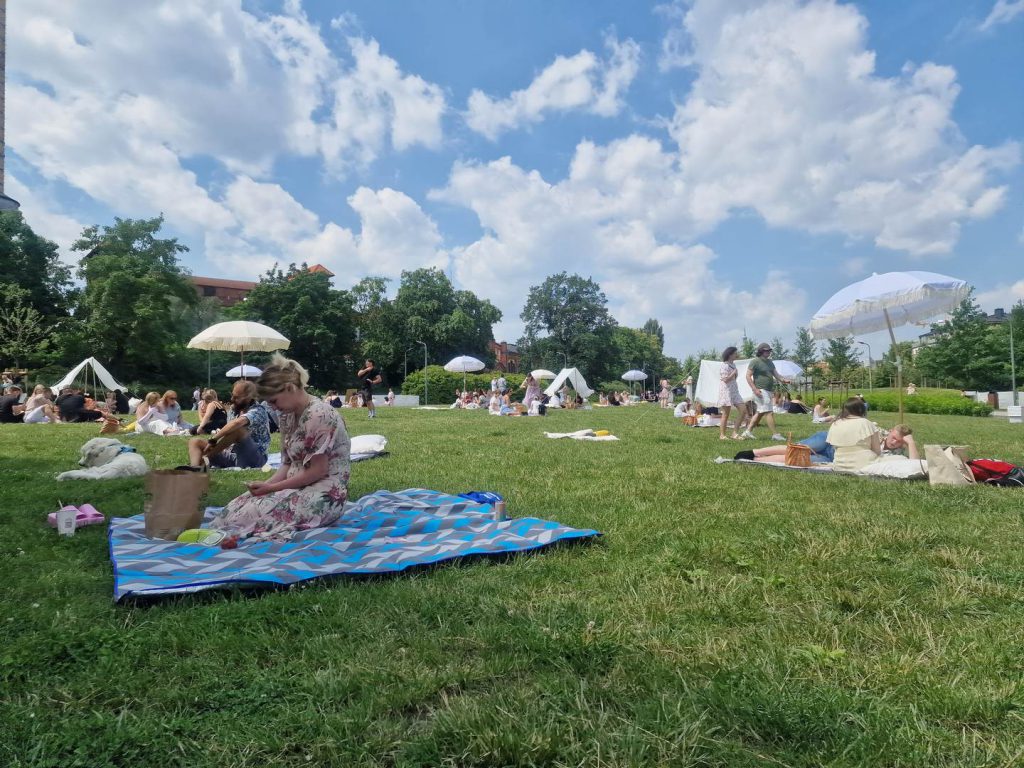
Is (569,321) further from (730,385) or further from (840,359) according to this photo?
(730,385)

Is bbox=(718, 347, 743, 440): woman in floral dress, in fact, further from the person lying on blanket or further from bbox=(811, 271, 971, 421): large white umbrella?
the person lying on blanket

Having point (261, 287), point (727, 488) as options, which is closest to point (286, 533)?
point (727, 488)

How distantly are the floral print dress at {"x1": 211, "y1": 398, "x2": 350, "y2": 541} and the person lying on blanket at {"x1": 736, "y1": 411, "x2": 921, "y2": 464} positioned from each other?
5.95m

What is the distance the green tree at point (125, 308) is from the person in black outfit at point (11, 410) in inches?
917

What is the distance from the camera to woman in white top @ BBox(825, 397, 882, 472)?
766 cm

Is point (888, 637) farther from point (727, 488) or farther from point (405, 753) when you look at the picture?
point (727, 488)

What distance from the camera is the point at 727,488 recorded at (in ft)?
21.0

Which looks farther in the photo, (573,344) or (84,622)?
(573,344)

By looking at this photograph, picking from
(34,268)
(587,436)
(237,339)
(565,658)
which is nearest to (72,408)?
(237,339)

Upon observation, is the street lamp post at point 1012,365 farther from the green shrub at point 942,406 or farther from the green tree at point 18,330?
the green tree at point 18,330

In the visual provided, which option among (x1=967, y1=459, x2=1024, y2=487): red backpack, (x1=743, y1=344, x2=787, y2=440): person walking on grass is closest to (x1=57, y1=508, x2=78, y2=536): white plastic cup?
(x1=967, y1=459, x2=1024, y2=487): red backpack

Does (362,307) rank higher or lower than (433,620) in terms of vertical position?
higher

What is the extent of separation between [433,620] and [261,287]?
56.2m

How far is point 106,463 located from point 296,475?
4486 millimetres
